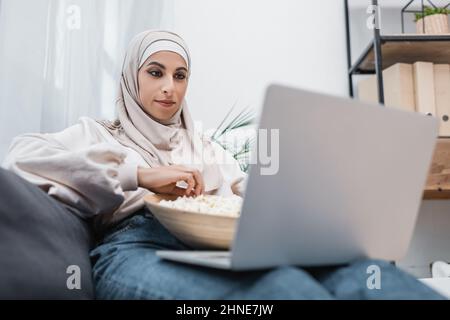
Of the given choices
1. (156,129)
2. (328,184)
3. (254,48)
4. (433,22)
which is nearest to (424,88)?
(433,22)

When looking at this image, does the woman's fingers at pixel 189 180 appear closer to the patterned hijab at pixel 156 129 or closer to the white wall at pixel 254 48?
the patterned hijab at pixel 156 129

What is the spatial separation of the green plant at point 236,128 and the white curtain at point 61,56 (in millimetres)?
444

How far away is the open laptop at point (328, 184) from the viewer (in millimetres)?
447

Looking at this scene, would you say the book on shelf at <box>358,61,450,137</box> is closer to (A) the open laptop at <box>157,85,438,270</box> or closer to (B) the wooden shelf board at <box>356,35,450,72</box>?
(B) the wooden shelf board at <box>356,35,450,72</box>

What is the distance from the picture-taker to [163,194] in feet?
2.95

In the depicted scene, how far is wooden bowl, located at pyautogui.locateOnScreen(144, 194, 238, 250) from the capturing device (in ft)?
1.97

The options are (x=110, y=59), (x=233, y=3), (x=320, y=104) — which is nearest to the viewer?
(x=320, y=104)

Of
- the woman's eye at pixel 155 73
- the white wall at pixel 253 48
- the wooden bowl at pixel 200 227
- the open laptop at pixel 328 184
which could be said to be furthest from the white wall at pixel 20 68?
the open laptop at pixel 328 184

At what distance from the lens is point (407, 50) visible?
162cm

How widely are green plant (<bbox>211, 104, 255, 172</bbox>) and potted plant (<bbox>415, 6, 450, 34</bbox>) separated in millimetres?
757

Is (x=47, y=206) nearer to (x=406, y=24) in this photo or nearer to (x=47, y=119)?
(x=47, y=119)

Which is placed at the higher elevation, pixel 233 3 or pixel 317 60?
pixel 233 3

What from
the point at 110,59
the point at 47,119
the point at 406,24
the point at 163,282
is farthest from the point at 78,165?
the point at 406,24

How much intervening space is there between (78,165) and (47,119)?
686mm
